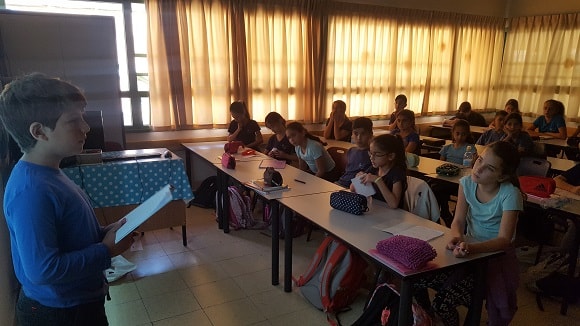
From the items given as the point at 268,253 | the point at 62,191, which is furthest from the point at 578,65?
the point at 62,191

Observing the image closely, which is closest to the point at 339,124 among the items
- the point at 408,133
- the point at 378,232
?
the point at 408,133

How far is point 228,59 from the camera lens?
4.89 meters

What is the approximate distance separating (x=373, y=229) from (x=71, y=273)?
1.40 metres

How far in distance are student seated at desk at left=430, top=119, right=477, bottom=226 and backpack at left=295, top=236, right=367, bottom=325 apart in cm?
145

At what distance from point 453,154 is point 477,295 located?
2.41m

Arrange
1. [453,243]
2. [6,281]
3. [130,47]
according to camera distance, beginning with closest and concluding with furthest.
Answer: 1. [453,243]
2. [6,281]
3. [130,47]

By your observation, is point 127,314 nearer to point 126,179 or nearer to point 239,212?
point 126,179

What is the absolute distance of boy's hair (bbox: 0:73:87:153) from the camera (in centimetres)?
100

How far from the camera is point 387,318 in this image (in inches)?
75.4

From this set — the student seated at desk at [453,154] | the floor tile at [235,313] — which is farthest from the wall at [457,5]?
the floor tile at [235,313]

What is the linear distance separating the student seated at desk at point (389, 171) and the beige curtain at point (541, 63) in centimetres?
557

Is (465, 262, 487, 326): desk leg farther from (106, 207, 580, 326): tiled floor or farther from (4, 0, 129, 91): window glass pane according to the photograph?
(4, 0, 129, 91): window glass pane

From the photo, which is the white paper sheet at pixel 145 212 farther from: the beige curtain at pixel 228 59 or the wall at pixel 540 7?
the wall at pixel 540 7

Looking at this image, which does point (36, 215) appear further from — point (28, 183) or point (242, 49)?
point (242, 49)
